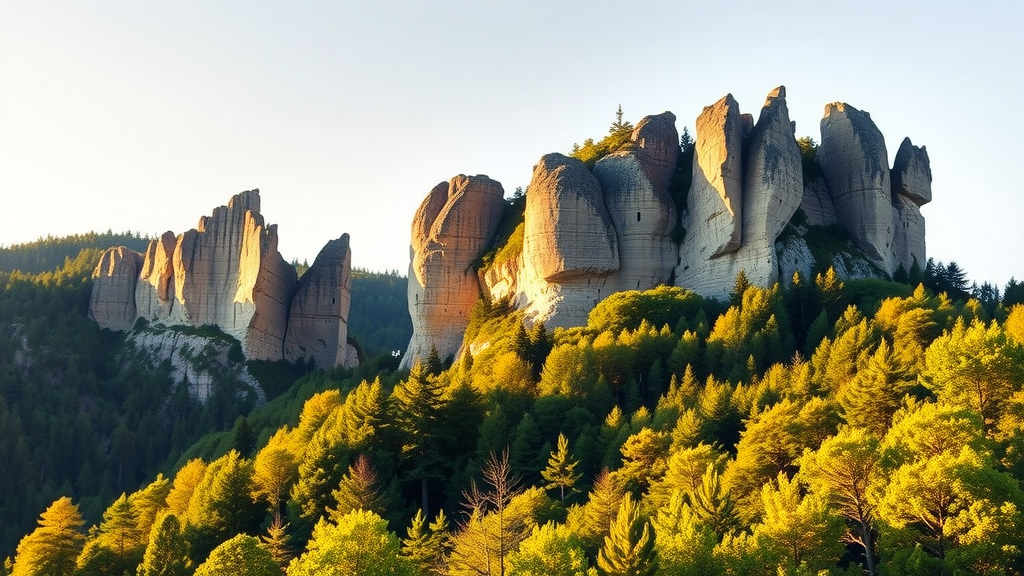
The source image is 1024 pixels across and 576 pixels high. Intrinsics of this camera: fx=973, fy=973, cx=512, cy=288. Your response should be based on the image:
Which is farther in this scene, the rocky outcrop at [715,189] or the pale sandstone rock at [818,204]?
the pale sandstone rock at [818,204]

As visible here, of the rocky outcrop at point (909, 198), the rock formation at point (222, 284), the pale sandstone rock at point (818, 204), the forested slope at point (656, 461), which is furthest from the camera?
the rock formation at point (222, 284)

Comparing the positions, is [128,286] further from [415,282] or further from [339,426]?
[339,426]

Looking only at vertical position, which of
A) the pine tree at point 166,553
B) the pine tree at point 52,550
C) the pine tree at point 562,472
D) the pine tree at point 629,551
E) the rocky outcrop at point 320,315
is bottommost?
the pine tree at point 52,550

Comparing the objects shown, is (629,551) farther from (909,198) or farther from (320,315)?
(320,315)

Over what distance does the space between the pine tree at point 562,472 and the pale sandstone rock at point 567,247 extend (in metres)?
22.5

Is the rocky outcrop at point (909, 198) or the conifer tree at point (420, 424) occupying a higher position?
the rocky outcrop at point (909, 198)

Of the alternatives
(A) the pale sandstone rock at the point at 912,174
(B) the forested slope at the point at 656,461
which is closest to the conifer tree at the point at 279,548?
(B) the forested slope at the point at 656,461

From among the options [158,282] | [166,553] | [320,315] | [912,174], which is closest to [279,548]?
[166,553]

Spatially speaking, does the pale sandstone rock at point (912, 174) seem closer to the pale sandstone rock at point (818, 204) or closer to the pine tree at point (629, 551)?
the pale sandstone rock at point (818, 204)

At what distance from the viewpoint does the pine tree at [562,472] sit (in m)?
38.2

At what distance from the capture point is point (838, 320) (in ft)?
163

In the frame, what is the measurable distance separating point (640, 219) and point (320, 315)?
39305 mm

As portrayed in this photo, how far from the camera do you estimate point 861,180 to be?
63.6 meters

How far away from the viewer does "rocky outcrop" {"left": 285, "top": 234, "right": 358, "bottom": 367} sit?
9144cm
